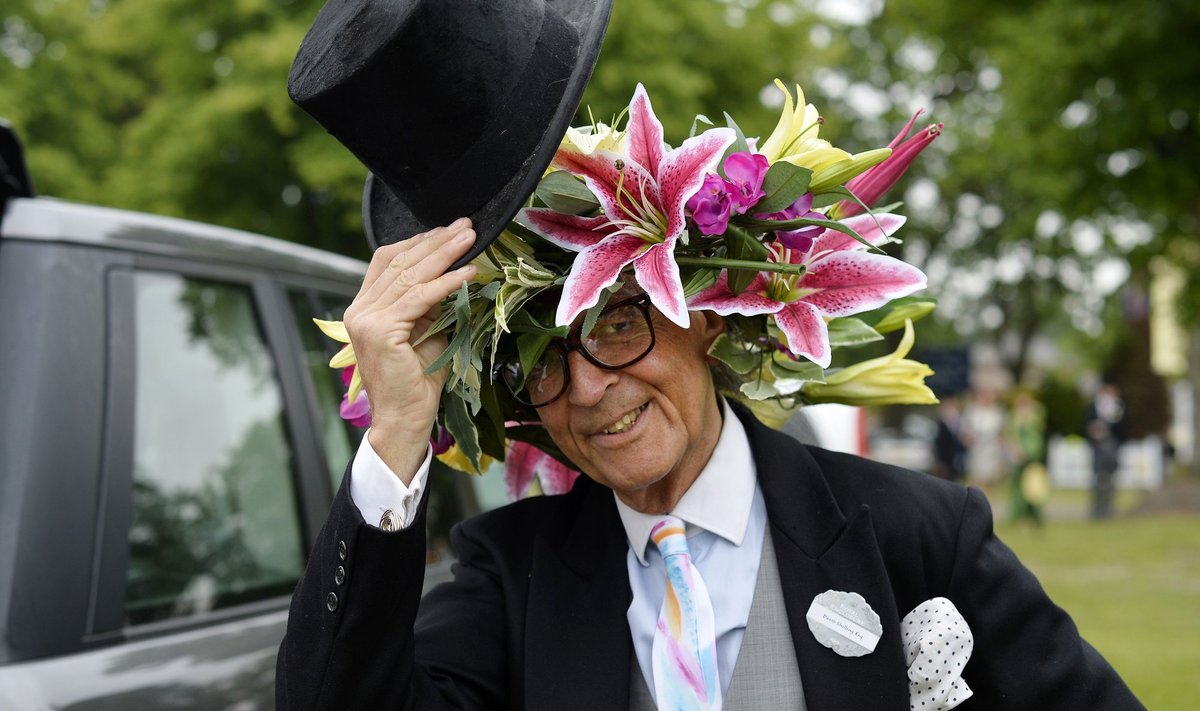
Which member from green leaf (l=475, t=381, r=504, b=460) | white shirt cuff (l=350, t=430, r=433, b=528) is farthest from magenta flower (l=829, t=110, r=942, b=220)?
white shirt cuff (l=350, t=430, r=433, b=528)

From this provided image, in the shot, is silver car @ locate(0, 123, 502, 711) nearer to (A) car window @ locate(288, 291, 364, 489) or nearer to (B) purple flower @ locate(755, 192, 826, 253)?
(A) car window @ locate(288, 291, 364, 489)

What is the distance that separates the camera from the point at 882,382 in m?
2.56

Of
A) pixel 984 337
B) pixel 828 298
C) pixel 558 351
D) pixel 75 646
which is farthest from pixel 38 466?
pixel 984 337

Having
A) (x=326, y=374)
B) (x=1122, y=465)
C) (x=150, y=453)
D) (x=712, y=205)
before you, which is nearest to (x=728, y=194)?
(x=712, y=205)

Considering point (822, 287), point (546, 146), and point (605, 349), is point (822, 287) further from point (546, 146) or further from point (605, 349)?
point (546, 146)

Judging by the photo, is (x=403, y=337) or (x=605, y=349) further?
(x=605, y=349)

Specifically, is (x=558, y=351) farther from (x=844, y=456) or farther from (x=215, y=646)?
(x=215, y=646)

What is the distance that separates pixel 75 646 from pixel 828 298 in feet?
5.02

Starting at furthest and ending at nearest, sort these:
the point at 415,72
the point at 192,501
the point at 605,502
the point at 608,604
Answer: the point at 192,501 < the point at 605,502 < the point at 608,604 < the point at 415,72

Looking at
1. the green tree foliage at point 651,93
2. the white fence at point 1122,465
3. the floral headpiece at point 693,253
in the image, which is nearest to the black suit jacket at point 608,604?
the floral headpiece at point 693,253

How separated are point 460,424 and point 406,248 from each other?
339 mm

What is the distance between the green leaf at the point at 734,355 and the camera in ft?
7.67

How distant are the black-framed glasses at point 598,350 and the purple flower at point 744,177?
240mm

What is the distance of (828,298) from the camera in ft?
7.46
